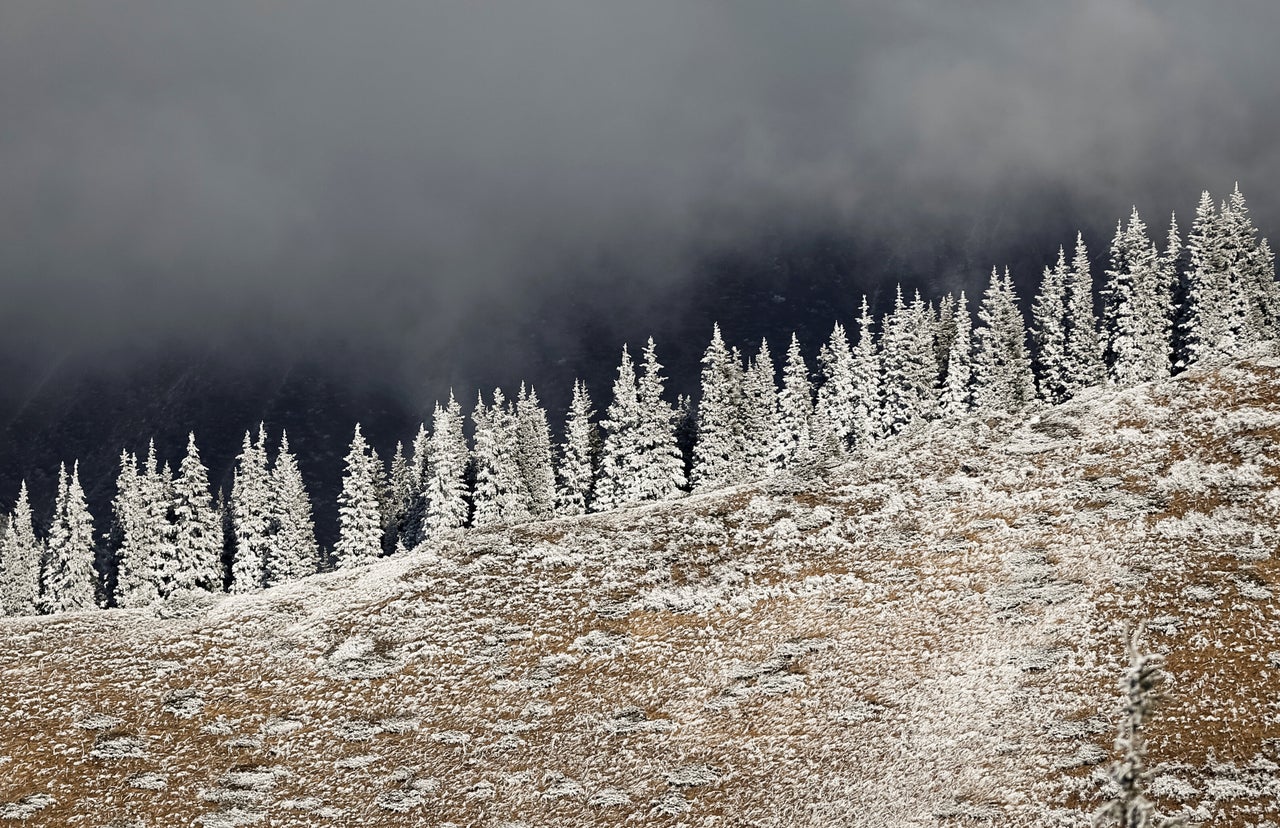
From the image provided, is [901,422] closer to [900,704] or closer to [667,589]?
[667,589]

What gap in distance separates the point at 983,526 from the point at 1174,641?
1186 centimetres

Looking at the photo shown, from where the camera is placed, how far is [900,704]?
31953 mm

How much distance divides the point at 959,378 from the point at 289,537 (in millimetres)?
62329

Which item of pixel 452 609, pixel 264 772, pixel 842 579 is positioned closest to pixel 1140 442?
pixel 842 579

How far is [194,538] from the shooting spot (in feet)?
265

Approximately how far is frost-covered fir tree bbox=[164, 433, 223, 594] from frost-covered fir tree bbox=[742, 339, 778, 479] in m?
44.3

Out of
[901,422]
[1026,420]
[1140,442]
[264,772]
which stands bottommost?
[264,772]

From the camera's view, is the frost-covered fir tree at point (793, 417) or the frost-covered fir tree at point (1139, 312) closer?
the frost-covered fir tree at point (1139, 312)

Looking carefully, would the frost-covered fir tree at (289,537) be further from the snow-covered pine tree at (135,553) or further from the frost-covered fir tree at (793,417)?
the frost-covered fir tree at (793,417)

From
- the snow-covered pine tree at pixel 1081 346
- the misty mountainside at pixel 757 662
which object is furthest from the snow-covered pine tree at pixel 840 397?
the misty mountainside at pixel 757 662

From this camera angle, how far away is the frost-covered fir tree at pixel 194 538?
79.6 meters

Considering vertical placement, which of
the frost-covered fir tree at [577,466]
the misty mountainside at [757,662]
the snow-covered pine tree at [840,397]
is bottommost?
the misty mountainside at [757,662]

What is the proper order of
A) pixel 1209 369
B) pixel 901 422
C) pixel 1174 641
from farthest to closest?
pixel 901 422
pixel 1209 369
pixel 1174 641

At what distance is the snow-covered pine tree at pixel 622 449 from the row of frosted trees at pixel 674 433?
179 millimetres
